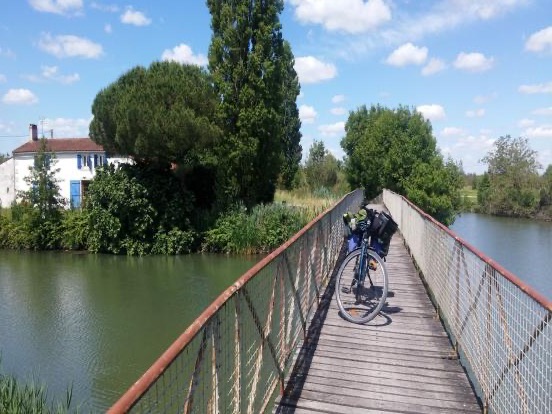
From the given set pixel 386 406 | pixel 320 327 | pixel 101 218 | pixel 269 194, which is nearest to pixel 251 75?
pixel 269 194

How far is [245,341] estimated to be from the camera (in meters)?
4.77

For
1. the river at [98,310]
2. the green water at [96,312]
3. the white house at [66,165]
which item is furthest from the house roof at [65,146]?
the green water at [96,312]

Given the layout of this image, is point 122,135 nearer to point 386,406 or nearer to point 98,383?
point 98,383

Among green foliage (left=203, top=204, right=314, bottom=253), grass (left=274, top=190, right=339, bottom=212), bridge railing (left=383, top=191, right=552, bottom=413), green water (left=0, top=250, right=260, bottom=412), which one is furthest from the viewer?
grass (left=274, top=190, right=339, bottom=212)

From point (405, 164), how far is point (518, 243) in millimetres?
9498

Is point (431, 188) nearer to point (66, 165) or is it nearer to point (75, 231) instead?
point (75, 231)

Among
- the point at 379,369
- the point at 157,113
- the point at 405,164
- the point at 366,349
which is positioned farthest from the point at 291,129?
the point at 379,369

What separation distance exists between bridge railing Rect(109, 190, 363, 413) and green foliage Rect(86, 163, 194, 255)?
1411cm

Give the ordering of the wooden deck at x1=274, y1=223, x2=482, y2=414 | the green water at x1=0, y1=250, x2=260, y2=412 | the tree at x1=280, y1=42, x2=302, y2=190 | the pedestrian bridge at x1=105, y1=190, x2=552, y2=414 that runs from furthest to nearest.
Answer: the tree at x1=280, y1=42, x2=302, y2=190
the green water at x1=0, y1=250, x2=260, y2=412
the wooden deck at x1=274, y1=223, x2=482, y2=414
the pedestrian bridge at x1=105, y1=190, x2=552, y2=414

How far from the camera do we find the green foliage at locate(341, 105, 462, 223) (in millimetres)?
36281

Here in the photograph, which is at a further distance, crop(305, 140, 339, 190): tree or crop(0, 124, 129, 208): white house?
crop(305, 140, 339, 190): tree

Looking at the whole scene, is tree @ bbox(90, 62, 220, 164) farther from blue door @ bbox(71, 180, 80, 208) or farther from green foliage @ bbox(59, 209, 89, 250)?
blue door @ bbox(71, 180, 80, 208)

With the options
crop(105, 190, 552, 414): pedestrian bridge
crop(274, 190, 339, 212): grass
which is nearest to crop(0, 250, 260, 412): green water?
crop(105, 190, 552, 414): pedestrian bridge

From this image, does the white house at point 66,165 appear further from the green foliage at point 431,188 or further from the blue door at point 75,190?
the green foliage at point 431,188
